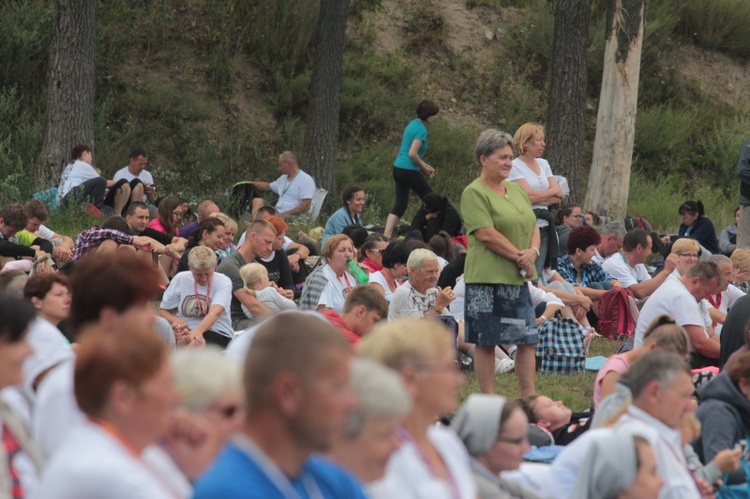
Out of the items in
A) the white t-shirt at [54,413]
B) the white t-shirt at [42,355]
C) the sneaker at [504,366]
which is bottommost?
the sneaker at [504,366]

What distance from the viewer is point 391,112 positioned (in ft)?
63.6

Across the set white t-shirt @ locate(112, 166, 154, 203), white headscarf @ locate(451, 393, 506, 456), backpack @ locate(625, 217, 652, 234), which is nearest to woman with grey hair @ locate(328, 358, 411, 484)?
white headscarf @ locate(451, 393, 506, 456)

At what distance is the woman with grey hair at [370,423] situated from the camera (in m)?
3.12

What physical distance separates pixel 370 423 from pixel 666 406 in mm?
1820

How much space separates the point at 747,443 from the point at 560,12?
10217 millimetres

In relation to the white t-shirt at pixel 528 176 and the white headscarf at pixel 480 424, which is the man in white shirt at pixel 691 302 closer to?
the white t-shirt at pixel 528 176

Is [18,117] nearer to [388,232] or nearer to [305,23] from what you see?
[305,23]

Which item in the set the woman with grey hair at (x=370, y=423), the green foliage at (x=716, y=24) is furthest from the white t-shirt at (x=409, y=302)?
the green foliage at (x=716, y=24)

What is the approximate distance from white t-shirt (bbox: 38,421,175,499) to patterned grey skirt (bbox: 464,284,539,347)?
4613 millimetres

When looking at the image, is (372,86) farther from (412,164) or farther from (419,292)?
(419,292)

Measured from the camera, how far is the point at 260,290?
8.70 meters

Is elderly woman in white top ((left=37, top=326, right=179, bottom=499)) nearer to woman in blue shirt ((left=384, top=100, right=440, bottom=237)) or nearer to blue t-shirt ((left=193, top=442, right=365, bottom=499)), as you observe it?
blue t-shirt ((left=193, top=442, right=365, bottom=499))

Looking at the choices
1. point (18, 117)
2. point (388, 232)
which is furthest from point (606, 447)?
point (18, 117)

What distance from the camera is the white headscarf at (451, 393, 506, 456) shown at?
13.6ft
